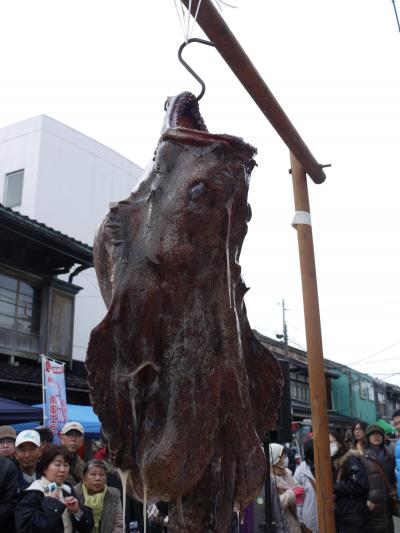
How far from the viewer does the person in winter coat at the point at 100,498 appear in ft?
17.0

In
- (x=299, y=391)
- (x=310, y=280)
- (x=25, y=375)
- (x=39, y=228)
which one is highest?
(x=39, y=228)

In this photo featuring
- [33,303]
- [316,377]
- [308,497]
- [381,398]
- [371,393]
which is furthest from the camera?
[381,398]

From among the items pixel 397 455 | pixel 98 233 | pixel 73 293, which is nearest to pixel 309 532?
pixel 397 455

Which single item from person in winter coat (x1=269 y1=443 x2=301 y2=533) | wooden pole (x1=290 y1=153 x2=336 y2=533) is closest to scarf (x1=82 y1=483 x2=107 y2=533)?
person in winter coat (x1=269 y1=443 x2=301 y2=533)

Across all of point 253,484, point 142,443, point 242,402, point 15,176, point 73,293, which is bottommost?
point 253,484

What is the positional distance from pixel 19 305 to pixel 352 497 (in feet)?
40.2

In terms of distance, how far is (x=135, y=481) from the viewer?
1677 millimetres

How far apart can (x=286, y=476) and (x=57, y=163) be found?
61.0 ft

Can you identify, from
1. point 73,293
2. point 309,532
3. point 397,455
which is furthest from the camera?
point 73,293

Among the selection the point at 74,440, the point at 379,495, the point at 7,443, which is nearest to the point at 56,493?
the point at 7,443

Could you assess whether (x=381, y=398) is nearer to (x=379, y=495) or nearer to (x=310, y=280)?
(x=379, y=495)

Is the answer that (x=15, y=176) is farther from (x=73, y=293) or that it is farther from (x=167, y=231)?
(x=167, y=231)

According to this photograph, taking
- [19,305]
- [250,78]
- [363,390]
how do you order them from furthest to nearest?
[363,390] → [19,305] → [250,78]

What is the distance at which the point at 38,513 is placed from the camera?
4.33 m
